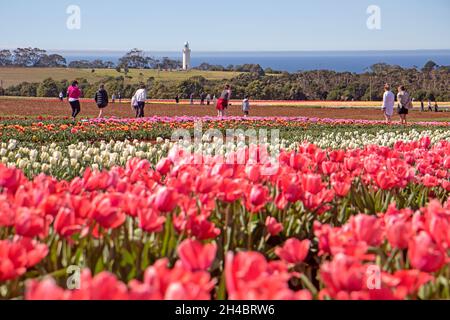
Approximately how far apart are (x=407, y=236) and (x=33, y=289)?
1253 mm

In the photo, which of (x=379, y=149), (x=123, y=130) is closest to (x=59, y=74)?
(x=123, y=130)

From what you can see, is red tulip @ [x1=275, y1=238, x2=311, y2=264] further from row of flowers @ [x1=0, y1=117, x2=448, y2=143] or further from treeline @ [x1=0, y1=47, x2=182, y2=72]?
treeline @ [x1=0, y1=47, x2=182, y2=72]

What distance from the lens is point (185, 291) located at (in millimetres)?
1570

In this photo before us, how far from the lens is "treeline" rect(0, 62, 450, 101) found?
2255 inches

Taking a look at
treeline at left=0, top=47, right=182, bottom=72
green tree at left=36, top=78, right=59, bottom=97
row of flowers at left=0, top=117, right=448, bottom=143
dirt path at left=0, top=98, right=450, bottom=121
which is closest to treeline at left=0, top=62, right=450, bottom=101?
green tree at left=36, top=78, right=59, bottom=97

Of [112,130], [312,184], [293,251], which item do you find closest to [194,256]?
[293,251]

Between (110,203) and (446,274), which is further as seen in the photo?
(110,203)

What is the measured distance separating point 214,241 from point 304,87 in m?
60.3

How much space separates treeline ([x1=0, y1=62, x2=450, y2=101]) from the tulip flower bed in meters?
51.2

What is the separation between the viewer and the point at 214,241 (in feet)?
9.22

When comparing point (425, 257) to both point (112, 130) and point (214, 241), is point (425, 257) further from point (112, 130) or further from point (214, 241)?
point (112, 130)

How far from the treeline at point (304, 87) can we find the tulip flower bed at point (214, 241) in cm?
5117

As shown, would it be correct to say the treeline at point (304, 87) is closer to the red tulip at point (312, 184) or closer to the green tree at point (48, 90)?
the green tree at point (48, 90)
